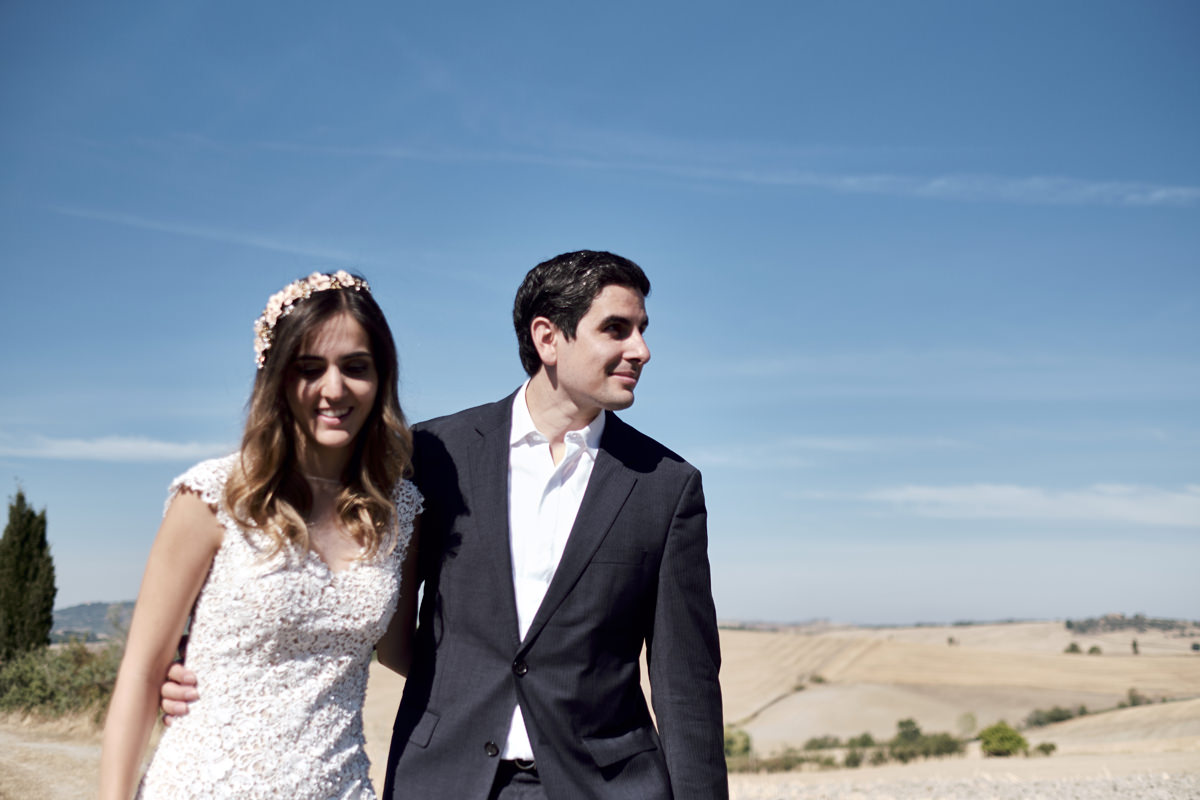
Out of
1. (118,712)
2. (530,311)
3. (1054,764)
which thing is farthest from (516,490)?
(1054,764)

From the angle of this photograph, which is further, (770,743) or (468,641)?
(770,743)

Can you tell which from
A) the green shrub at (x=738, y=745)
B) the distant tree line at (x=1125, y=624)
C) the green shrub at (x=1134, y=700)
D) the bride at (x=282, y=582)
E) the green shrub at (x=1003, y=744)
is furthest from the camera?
the distant tree line at (x=1125, y=624)

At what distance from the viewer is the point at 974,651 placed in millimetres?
59125

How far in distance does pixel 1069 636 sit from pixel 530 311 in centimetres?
7318

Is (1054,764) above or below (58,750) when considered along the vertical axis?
below

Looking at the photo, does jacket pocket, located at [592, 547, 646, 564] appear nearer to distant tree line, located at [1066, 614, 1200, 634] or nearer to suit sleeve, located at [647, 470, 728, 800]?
suit sleeve, located at [647, 470, 728, 800]

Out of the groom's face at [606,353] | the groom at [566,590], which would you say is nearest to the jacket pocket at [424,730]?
the groom at [566,590]

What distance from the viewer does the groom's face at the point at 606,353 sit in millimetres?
3551

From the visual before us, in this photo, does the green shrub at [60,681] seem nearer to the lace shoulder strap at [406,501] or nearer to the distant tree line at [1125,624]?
the lace shoulder strap at [406,501]

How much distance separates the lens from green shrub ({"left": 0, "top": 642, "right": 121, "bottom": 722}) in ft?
48.8

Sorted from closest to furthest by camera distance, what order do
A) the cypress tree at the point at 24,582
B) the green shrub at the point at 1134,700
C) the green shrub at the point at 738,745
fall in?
the cypress tree at the point at 24,582
the green shrub at the point at 738,745
the green shrub at the point at 1134,700

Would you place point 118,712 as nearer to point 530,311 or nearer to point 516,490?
point 516,490

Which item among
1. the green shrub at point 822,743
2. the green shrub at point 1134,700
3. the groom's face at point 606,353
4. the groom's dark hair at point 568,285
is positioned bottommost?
the green shrub at point 822,743

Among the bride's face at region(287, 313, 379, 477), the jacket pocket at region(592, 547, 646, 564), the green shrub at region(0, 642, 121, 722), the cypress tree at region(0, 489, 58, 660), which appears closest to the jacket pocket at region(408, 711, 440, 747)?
the jacket pocket at region(592, 547, 646, 564)
